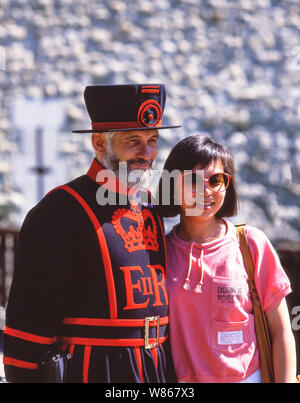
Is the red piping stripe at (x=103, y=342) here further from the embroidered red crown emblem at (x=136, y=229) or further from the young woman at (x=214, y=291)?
the embroidered red crown emblem at (x=136, y=229)

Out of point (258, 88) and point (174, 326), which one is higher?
point (258, 88)

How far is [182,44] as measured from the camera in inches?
253

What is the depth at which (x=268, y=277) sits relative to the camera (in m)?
2.32

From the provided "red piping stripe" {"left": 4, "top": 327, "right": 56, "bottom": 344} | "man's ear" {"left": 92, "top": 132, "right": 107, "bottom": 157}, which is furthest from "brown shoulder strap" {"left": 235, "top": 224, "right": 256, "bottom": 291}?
"red piping stripe" {"left": 4, "top": 327, "right": 56, "bottom": 344}

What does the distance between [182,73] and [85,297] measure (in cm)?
454

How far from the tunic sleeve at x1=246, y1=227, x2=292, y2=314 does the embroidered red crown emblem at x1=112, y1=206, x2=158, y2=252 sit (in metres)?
0.37

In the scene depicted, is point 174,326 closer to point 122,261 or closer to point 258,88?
point 122,261

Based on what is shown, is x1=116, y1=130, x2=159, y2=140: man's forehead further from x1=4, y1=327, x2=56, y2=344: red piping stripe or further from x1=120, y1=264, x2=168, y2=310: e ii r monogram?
x1=4, y1=327, x2=56, y2=344: red piping stripe

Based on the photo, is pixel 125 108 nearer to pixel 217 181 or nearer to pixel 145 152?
pixel 145 152

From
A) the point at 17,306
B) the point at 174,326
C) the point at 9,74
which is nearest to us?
the point at 17,306

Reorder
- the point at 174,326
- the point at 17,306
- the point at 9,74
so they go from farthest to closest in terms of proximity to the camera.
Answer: the point at 9,74, the point at 174,326, the point at 17,306

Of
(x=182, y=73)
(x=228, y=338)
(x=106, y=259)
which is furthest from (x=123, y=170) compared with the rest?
(x=182, y=73)

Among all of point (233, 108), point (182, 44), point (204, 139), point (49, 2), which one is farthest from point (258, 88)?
point (204, 139)

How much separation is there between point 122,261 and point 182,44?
4543 millimetres
